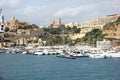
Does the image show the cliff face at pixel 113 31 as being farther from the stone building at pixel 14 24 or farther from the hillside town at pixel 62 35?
the stone building at pixel 14 24

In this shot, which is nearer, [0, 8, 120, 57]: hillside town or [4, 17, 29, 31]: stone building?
[0, 8, 120, 57]: hillside town

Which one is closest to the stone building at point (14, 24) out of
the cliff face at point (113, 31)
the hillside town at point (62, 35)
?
the hillside town at point (62, 35)

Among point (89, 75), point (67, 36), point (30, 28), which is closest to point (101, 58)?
point (89, 75)

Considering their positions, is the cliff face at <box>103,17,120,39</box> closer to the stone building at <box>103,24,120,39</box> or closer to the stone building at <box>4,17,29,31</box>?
the stone building at <box>103,24,120,39</box>

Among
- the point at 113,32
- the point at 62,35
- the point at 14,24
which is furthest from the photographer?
the point at 14,24

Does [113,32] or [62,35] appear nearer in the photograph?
[113,32]

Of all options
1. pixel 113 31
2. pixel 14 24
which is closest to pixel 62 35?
pixel 14 24

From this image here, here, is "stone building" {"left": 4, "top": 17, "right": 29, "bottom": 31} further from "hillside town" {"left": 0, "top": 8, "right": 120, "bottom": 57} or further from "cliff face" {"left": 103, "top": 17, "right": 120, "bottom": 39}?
"cliff face" {"left": 103, "top": 17, "right": 120, "bottom": 39}

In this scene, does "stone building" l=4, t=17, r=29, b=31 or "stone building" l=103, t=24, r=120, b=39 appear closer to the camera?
"stone building" l=103, t=24, r=120, b=39

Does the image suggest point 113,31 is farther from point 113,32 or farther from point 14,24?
point 14,24

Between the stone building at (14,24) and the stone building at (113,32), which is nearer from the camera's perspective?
the stone building at (113,32)

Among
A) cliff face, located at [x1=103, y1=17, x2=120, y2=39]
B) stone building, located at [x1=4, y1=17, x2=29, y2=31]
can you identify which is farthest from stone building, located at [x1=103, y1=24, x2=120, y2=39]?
stone building, located at [x1=4, y1=17, x2=29, y2=31]

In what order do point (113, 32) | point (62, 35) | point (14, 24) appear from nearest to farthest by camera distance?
point (113, 32)
point (62, 35)
point (14, 24)

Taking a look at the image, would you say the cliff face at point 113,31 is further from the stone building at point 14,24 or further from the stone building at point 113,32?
the stone building at point 14,24
